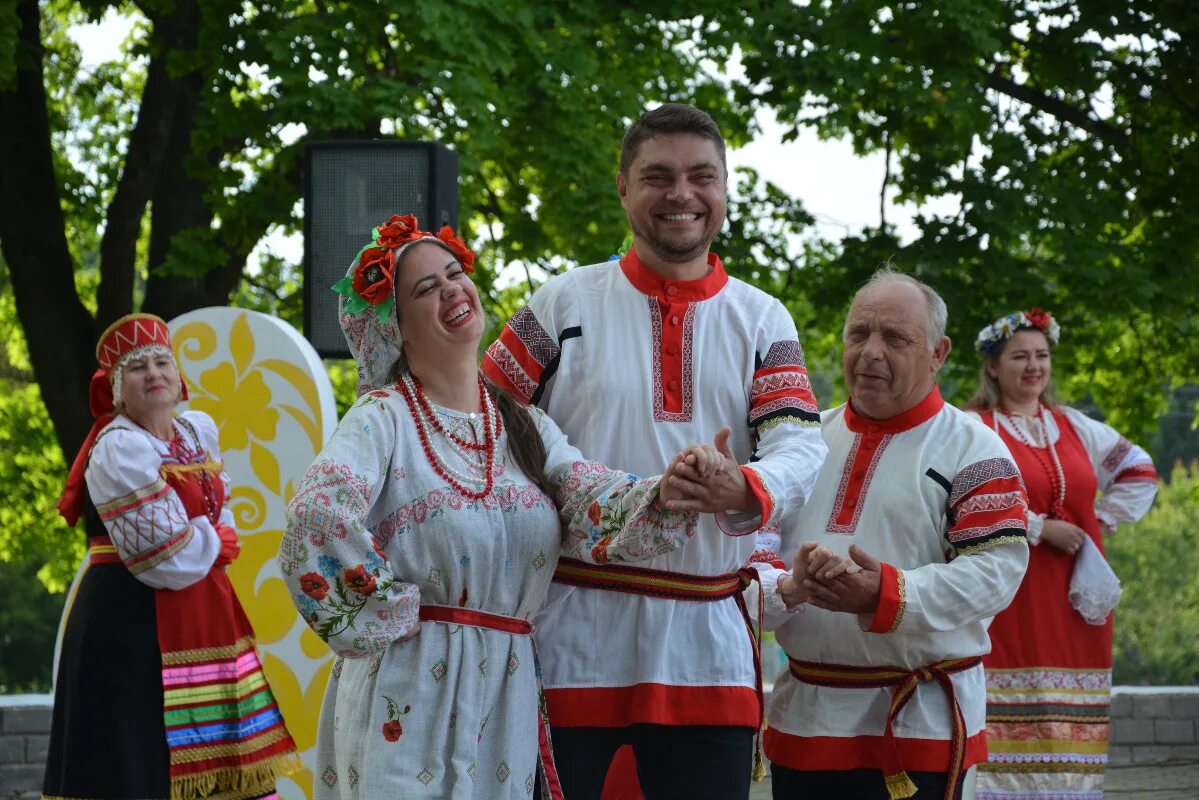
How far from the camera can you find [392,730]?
263 centimetres

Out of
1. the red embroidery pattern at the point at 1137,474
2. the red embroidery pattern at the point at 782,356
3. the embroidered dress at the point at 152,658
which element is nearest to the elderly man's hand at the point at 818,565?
the red embroidery pattern at the point at 782,356

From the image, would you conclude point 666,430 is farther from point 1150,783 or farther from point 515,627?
point 1150,783

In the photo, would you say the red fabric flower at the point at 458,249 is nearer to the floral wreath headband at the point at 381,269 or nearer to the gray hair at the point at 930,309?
the floral wreath headband at the point at 381,269

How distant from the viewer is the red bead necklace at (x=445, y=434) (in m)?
2.72

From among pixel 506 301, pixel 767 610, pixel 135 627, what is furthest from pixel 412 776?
pixel 506 301

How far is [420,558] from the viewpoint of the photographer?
2688 millimetres

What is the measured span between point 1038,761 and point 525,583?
314 cm

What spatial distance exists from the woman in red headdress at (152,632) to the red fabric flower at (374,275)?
236 centimetres

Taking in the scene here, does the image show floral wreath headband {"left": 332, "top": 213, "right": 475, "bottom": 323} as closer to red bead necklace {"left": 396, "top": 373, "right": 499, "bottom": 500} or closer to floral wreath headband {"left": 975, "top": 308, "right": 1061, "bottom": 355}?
red bead necklace {"left": 396, "top": 373, "right": 499, "bottom": 500}

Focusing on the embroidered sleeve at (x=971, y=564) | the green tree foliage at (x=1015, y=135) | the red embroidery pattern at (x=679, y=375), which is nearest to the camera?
the red embroidery pattern at (x=679, y=375)

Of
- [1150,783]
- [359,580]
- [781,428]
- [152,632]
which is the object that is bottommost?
[1150,783]

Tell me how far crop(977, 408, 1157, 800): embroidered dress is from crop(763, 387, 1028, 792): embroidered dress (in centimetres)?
207

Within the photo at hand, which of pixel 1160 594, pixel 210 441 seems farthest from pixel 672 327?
pixel 1160 594

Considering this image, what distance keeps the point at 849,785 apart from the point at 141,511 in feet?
8.45
